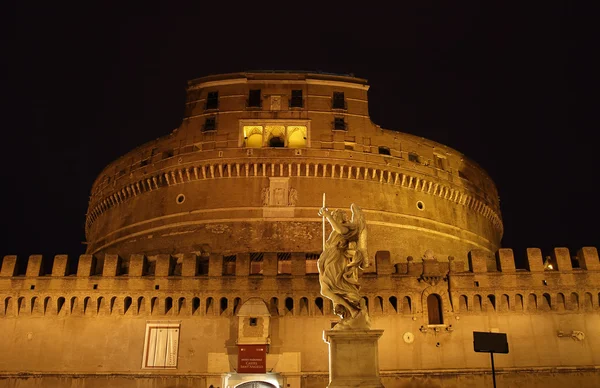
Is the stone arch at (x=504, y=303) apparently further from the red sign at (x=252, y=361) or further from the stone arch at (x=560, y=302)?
the red sign at (x=252, y=361)

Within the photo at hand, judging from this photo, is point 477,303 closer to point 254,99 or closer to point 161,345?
point 161,345

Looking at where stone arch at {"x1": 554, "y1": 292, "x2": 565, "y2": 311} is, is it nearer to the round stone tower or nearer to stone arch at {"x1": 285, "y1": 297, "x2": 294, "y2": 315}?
the round stone tower

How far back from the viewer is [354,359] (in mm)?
12172

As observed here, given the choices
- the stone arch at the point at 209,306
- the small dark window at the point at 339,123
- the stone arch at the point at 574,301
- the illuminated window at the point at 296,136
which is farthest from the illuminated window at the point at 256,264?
the stone arch at the point at 574,301

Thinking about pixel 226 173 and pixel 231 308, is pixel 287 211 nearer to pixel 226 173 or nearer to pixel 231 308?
pixel 226 173

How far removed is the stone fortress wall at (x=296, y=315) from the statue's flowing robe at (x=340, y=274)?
11.5 meters

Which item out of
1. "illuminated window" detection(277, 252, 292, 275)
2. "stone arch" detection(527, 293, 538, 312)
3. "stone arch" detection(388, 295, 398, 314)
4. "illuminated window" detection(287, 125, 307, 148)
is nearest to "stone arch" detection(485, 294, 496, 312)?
"stone arch" detection(527, 293, 538, 312)

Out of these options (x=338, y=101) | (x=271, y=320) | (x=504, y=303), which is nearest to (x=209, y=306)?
(x=271, y=320)

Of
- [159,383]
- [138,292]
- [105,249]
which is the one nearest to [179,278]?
[138,292]

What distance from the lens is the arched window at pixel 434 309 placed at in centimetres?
2405

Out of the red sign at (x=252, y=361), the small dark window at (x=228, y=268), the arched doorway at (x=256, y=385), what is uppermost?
the small dark window at (x=228, y=268)

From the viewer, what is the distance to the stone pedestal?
473 inches

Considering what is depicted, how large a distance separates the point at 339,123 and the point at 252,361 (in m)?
15.3

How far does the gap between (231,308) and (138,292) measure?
3.91m
